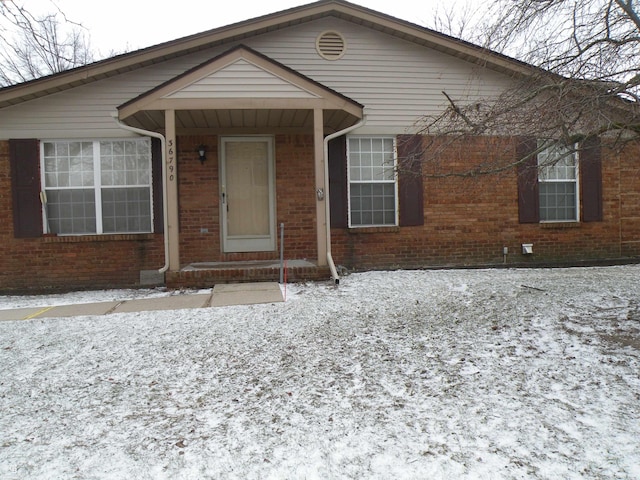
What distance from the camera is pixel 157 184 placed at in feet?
26.4

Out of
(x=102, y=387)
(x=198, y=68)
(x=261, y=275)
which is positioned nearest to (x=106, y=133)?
(x=198, y=68)

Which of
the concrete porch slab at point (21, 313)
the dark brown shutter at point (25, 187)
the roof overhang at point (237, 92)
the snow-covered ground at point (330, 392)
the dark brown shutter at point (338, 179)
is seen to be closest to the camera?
the snow-covered ground at point (330, 392)

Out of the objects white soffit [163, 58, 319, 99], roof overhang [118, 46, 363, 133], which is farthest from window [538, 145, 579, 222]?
white soffit [163, 58, 319, 99]

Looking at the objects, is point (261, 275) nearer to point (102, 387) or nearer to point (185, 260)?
point (185, 260)

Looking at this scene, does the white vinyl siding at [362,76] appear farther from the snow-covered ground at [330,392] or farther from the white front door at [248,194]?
the snow-covered ground at [330,392]

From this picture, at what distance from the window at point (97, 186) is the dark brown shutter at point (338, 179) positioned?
10.5 ft

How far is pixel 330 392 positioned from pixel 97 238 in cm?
619

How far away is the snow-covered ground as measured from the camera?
8.02ft

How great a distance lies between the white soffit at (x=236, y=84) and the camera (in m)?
6.82

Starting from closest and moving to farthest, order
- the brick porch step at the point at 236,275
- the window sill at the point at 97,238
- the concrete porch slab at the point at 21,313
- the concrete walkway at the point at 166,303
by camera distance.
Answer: the concrete porch slab at the point at 21,313 < the concrete walkway at the point at 166,303 < the brick porch step at the point at 236,275 < the window sill at the point at 97,238

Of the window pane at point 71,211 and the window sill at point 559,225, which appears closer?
the window pane at point 71,211

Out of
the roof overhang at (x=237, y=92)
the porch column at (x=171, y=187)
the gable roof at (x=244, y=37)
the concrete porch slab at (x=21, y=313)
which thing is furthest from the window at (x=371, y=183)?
the concrete porch slab at (x=21, y=313)

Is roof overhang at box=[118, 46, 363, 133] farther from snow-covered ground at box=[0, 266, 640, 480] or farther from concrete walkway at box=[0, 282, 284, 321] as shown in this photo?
snow-covered ground at box=[0, 266, 640, 480]

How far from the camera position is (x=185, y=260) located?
8227 mm
